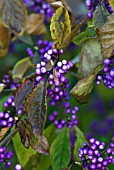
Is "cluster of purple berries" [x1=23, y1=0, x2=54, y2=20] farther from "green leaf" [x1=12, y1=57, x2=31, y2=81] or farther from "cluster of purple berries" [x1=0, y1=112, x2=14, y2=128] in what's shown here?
"cluster of purple berries" [x1=0, y1=112, x2=14, y2=128]

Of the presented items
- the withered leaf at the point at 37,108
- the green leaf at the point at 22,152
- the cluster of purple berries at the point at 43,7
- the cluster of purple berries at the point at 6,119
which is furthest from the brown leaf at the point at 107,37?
the cluster of purple berries at the point at 43,7

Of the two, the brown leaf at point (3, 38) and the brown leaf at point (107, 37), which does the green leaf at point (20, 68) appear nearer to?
the brown leaf at point (3, 38)

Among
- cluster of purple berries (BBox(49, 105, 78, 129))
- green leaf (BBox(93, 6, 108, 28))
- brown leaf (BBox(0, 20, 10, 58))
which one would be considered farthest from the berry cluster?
brown leaf (BBox(0, 20, 10, 58))

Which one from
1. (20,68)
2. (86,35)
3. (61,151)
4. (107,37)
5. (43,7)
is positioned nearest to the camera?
(107,37)

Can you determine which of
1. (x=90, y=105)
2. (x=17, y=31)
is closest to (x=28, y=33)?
(x=17, y=31)

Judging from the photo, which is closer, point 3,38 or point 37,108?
point 37,108

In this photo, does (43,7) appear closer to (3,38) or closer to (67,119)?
(3,38)

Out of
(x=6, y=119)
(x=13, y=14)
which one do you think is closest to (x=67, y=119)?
(x=6, y=119)
